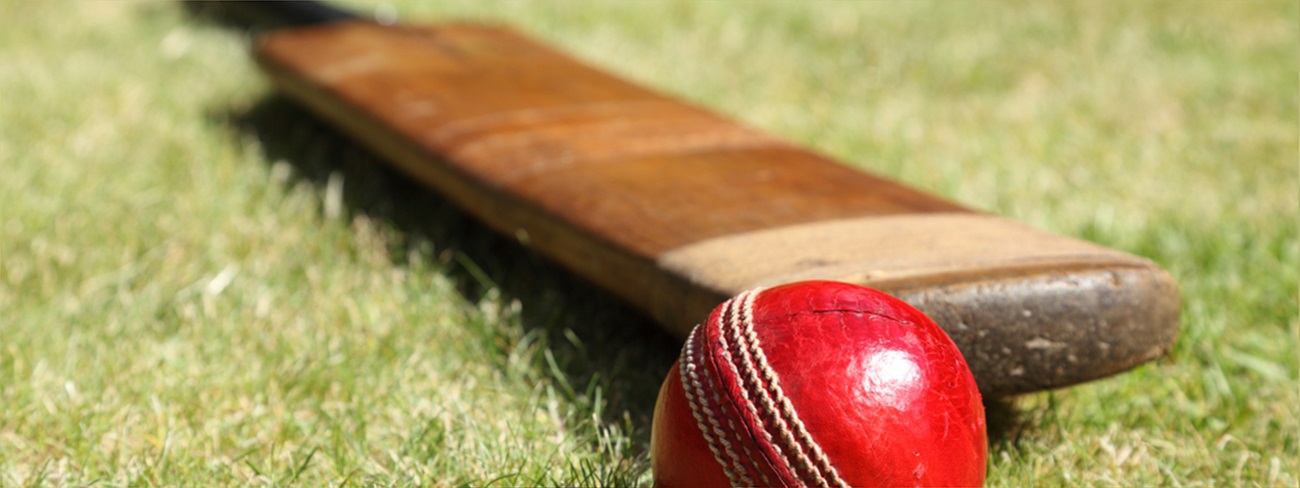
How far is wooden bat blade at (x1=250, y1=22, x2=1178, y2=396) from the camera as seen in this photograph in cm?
171

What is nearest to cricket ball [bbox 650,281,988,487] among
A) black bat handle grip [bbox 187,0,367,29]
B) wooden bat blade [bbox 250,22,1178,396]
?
wooden bat blade [bbox 250,22,1178,396]

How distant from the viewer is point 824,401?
137cm

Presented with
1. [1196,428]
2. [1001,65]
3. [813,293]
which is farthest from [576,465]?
[1001,65]

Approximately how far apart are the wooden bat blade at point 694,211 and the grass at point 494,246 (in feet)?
0.61

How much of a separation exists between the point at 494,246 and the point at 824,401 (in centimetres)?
146

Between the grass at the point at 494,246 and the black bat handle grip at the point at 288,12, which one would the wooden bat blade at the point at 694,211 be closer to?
the grass at the point at 494,246

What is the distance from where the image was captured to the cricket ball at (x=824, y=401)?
137 centimetres

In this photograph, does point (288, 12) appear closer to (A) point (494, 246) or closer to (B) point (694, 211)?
(A) point (494, 246)

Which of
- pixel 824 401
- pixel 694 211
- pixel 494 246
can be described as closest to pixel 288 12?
pixel 494 246

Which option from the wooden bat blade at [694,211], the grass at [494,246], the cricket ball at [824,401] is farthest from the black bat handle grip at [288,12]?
the cricket ball at [824,401]

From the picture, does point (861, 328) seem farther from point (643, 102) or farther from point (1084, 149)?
point (1084, 149)

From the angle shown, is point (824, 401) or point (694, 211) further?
point (694, 211)

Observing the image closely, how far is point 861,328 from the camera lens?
1.42 metres

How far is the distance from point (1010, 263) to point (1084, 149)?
1.82m
